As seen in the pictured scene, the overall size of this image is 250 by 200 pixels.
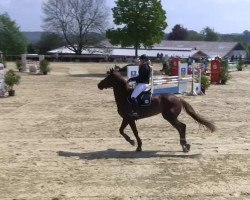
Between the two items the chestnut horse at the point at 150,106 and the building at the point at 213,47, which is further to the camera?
the building at the point at 213,47

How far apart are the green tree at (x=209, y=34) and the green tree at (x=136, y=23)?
119 meters

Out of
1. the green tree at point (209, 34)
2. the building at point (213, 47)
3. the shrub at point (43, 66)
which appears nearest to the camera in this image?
the shrub at point (43, 66)

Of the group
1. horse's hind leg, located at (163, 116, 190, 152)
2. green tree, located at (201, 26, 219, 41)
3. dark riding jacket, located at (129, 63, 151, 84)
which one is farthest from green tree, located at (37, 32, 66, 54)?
A: horse's hind leg, located at (163, 116, 190, 152)

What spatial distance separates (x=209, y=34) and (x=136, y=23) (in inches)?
4842

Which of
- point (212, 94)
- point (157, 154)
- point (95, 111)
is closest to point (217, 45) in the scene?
point (212, 94)

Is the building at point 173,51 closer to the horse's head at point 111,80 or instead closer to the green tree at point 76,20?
the green tree at point 76,20

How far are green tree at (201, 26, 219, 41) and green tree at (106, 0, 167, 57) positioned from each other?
119006mm

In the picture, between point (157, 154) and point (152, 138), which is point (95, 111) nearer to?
point (152, 138)

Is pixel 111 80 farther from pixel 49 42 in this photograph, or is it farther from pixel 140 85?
pixel 49 42

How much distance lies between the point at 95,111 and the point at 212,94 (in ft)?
28.4

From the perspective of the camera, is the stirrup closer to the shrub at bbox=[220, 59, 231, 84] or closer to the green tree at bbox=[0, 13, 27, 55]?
the shrub at bbox=[220, 59, 231, 84]

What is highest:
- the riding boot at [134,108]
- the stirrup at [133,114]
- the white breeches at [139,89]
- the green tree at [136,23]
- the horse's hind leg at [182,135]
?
the green tree at [136,23]

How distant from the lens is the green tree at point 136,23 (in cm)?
4347

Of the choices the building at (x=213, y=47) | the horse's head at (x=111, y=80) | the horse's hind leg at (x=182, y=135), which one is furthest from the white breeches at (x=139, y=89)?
the building at (x=213, y=47)
